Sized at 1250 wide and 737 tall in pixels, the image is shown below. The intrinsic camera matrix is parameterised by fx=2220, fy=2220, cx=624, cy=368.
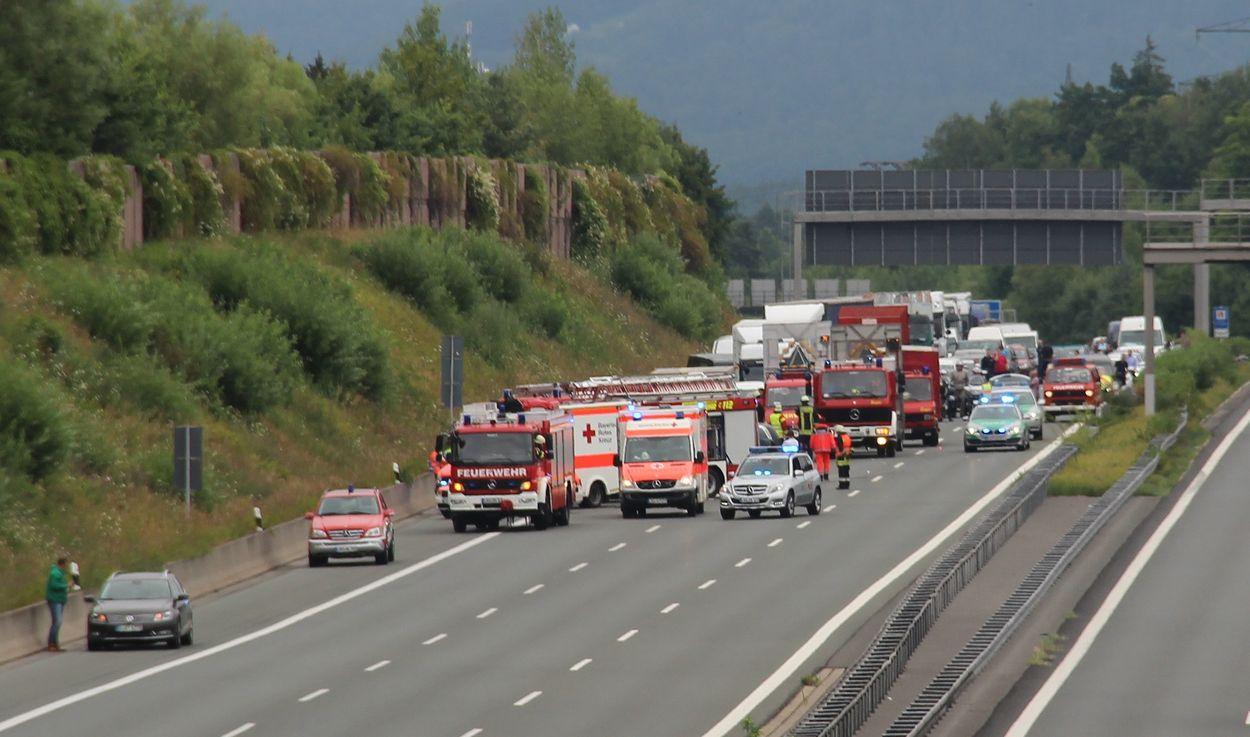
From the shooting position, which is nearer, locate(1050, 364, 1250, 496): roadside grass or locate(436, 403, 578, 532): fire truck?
locate(436, 403, 578, 532): fire truck

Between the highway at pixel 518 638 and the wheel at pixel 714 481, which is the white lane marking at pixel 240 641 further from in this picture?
the wheel at pixel 714 481

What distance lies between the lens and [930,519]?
159ft

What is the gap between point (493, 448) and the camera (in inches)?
1913

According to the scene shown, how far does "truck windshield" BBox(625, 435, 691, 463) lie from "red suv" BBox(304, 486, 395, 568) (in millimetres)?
8996

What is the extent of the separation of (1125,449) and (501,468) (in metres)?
19.6

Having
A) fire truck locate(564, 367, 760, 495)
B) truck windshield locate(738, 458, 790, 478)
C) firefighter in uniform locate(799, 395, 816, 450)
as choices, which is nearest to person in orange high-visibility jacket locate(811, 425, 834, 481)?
firefighter in uniform locate(799, 395, 816, 450)

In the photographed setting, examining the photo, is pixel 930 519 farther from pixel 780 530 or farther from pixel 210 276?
pixel 210 276

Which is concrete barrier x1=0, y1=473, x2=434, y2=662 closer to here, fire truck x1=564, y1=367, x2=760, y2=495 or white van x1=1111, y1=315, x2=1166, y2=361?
fire truck x1=564, y1=367, x2=760, y2=495

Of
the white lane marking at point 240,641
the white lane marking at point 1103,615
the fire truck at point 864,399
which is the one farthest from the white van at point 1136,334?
the white lane marking at point 240,641

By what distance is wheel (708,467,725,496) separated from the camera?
58.1 meters

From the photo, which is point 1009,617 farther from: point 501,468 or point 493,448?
point 493,448

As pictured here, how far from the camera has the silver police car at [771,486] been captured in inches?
1971

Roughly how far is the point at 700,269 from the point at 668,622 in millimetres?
88571

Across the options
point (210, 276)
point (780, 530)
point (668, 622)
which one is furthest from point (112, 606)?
point (210, 276)
